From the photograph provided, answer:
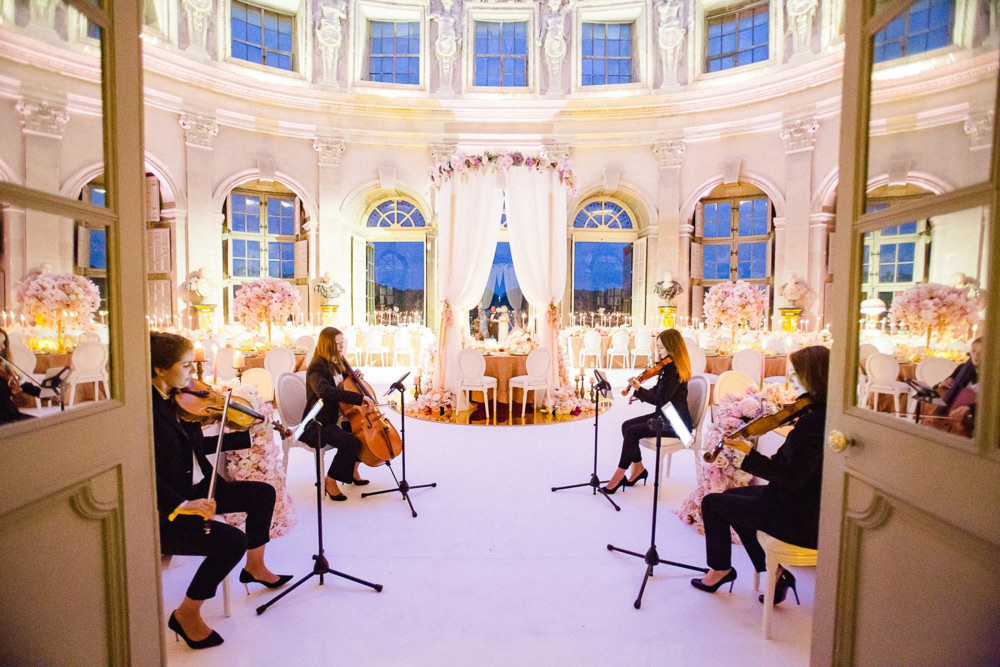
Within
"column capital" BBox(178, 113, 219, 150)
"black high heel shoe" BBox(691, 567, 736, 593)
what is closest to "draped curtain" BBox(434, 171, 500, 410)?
"black high heel shoe" BBox(691, 567, 736, 593)

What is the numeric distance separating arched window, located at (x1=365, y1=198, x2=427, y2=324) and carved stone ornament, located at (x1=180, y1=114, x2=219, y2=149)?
11.3 ft

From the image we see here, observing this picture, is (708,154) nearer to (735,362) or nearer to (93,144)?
(735,362)

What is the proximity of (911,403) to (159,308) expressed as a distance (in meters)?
11.4

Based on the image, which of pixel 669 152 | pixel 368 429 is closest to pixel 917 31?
pixel 368 429

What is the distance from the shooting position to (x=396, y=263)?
1232 centimetres

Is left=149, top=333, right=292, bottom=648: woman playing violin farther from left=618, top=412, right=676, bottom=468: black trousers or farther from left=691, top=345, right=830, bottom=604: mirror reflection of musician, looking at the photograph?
left=618, top=412, right=676, bottom=468: black trousers

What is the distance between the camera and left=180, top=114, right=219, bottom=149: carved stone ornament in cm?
988

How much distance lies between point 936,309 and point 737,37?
12208 mm

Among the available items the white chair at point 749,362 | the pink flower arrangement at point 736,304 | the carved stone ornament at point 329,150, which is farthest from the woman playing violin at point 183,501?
the carved stone ornament at point 329,150

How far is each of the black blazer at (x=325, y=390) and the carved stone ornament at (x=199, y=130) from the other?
8885 mm

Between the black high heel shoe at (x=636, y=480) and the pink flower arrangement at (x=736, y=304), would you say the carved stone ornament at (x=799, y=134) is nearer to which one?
the pink flower arrangement at (x=736, y=304)

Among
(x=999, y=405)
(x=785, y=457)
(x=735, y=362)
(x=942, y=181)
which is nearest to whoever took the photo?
(x=999, y=405)

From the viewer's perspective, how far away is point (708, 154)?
11.0 metres

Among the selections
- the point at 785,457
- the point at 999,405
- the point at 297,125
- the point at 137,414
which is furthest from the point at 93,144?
the point at 297,125
